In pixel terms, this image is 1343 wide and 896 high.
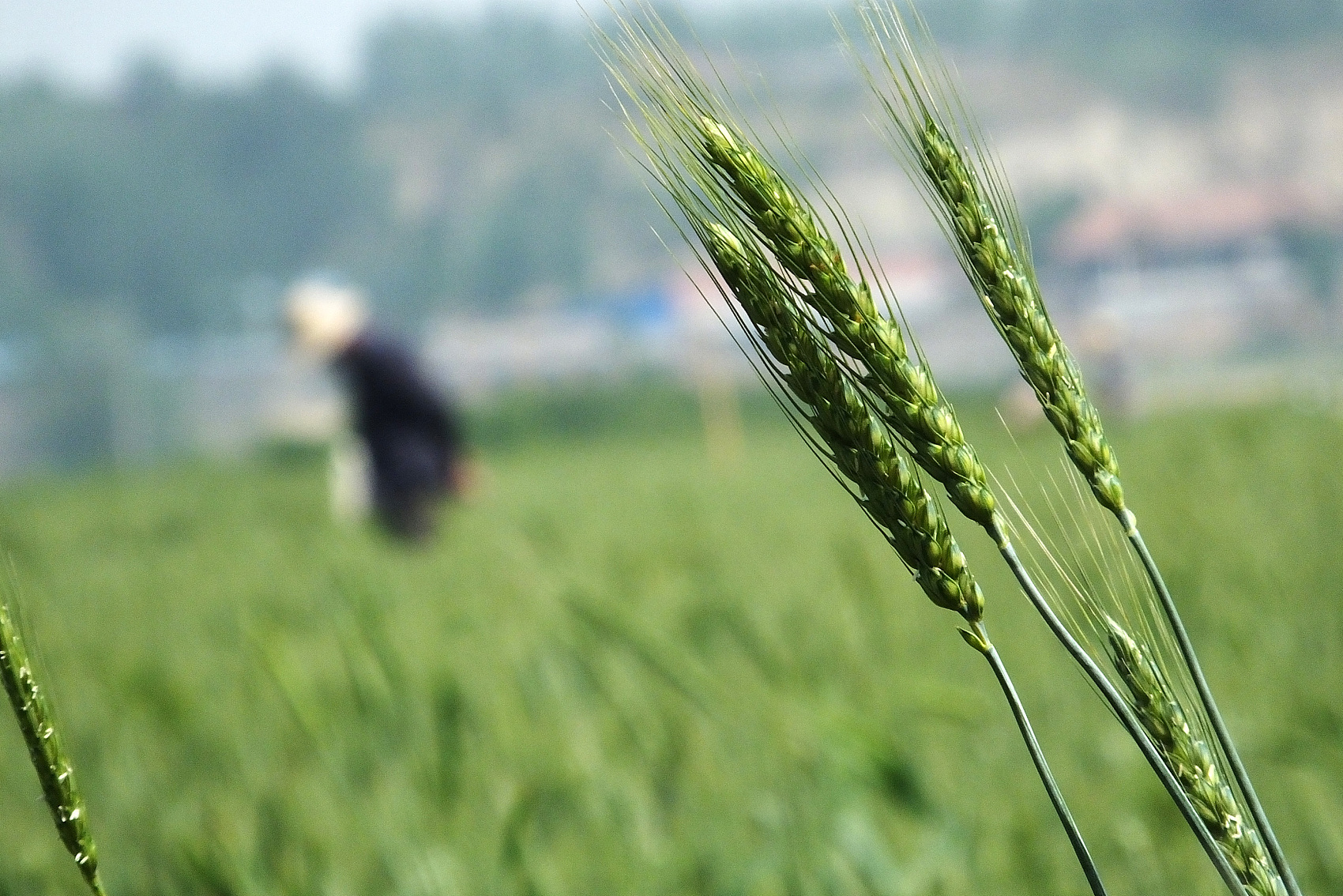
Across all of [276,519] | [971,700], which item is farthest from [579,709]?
[276,519]

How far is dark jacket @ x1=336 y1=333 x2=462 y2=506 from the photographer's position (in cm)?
739

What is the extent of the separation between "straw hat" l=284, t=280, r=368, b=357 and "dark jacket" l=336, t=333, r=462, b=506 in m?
0.10

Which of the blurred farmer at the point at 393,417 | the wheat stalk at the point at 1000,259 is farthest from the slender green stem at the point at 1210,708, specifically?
the blurred farmer at the point at 393,417

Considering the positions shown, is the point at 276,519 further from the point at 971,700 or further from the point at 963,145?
the point at 963,145

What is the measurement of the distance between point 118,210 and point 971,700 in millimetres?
64673

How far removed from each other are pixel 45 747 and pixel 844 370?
1.02 ft

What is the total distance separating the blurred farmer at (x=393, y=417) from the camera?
739 cm

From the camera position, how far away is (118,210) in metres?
61.7

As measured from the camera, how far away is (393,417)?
7.54 m

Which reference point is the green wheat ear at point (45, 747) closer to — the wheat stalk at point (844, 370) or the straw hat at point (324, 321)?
the wheat stalk at point (844, 370)

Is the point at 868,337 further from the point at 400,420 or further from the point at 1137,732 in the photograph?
the point at 400,420

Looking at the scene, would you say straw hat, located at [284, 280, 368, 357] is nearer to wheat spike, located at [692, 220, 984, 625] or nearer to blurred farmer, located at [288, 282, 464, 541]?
Result: blurred farmer, located at [288, 282, 464, 541]

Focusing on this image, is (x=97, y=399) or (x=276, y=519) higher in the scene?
(x=97, y=399)

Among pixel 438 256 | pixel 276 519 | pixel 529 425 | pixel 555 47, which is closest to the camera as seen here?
pixel 276 519
